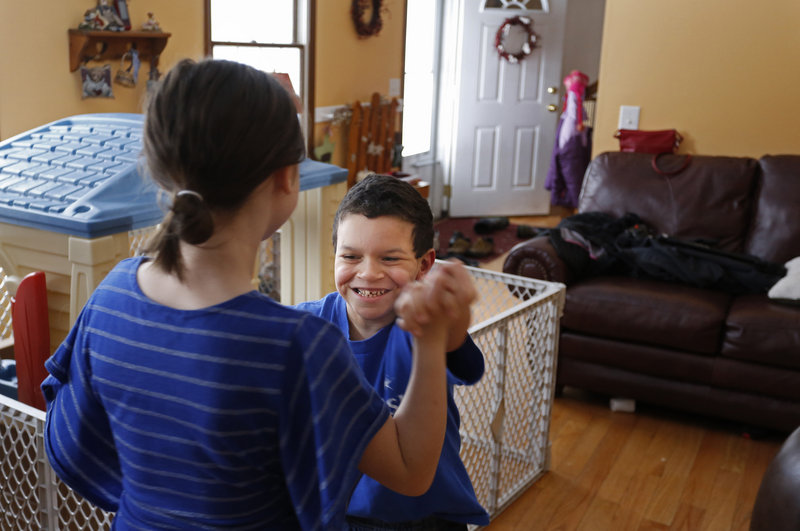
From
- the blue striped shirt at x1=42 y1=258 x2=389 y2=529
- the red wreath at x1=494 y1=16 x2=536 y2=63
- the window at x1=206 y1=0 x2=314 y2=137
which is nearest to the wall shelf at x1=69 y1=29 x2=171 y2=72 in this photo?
the window at x1=206 y1=0 x2=314 y2=137

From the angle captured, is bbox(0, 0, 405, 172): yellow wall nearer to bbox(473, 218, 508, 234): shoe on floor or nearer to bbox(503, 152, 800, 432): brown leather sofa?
bbox(503, 152, 800, 432): brown leather sofa

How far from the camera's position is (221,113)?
0.68m

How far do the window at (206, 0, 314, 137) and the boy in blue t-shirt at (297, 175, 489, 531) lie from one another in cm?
275

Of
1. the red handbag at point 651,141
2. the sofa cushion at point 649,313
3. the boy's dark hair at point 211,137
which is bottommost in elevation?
the sofa cushion at point 649,313

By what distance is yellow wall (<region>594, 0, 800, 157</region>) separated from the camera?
12.4 feet

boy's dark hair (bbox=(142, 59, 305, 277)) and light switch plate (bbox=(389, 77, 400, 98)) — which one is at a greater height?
boy's dark hair (bbox=(142, 59, 305, 277))

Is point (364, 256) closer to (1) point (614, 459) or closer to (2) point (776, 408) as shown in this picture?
(1) point (614, 459)

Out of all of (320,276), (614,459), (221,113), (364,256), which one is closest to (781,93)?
(614,459)

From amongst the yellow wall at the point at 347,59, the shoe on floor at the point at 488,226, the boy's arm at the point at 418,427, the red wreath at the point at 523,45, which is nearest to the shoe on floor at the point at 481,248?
the shoe on floor at the point at 488,226

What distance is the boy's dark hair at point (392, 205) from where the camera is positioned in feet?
3.87

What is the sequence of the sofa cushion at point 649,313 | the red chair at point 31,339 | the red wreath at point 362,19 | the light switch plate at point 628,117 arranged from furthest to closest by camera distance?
the red wreath at point 362,19 → the light switch plate at point 628,117 → the sofa cushion at point 649,313 → the red chair at point 31,339

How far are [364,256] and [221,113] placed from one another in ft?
1.69

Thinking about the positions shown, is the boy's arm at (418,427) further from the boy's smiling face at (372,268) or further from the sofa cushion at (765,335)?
the sofa cushion at (765,335)

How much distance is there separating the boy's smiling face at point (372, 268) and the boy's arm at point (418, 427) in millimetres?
391
